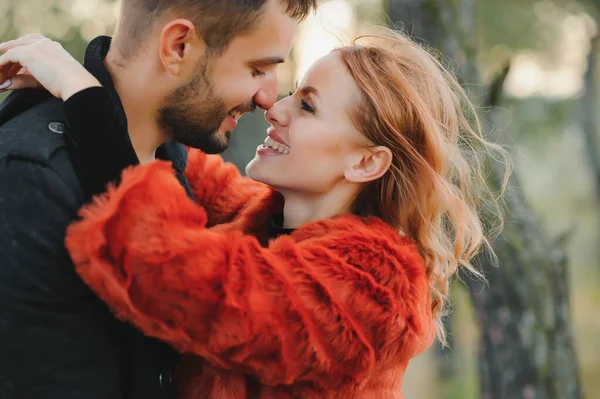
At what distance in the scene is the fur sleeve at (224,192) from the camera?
2975 mm

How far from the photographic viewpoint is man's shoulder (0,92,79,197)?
2131 mm

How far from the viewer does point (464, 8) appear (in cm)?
439

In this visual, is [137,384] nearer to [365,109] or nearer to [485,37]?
[365,109]

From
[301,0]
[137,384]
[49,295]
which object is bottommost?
[137,384]

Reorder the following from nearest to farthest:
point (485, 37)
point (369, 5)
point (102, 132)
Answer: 1. point (102, 132)
2. point (369, 5)
3. point (485, 37)

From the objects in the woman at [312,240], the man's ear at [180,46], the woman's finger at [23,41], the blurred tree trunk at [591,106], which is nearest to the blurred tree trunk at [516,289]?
the woman at [312,240]

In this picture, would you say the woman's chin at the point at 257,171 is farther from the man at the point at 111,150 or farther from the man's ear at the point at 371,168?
the man's ear at the point at 371,168

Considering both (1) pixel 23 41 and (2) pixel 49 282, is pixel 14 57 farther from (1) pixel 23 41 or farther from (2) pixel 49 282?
(2) pixel 49 282

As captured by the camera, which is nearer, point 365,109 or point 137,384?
point 137,384

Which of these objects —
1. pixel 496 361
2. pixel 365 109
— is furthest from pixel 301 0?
pixel 496 361

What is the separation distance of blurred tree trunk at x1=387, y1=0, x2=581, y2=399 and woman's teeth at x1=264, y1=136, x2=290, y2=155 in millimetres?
1611

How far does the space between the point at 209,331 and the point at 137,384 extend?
0.31 meters

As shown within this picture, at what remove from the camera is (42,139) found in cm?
219

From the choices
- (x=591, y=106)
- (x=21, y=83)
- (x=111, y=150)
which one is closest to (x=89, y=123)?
(x=111, y=150)
